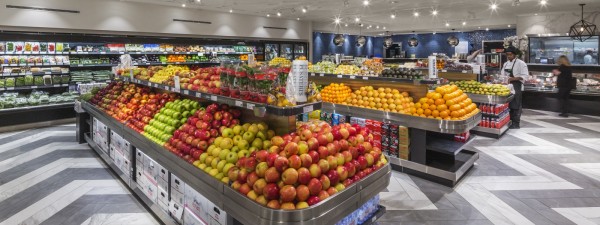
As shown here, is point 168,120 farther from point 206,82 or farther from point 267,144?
point 267,144

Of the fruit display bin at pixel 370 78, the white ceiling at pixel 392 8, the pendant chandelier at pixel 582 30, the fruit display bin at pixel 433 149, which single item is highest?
the white ceiling at pixel 392 8

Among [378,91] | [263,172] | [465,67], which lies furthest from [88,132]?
[465,67]

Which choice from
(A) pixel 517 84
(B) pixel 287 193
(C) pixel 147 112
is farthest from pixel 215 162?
(A) pixel 517 84

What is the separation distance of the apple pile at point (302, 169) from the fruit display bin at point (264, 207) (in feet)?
0.13

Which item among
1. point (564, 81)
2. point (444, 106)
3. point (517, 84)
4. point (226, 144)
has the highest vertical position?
point (564, 81)

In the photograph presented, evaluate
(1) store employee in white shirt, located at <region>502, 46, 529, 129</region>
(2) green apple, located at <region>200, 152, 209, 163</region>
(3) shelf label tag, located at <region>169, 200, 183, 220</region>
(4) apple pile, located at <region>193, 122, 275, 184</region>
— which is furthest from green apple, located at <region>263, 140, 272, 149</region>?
(1) store employee in white shirt, located at <region>502, 46, 529, 129</region>

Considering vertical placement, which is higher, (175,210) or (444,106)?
(444,106)

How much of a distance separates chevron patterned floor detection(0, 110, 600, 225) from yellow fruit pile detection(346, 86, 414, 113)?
3.04 ft

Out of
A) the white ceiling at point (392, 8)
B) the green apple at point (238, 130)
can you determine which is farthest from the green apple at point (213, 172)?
the white ceiling at point (392, 8)

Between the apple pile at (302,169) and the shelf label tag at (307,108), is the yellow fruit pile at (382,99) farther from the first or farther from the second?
the shelf label tag at (307,108)

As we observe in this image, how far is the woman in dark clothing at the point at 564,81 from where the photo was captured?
344 inches

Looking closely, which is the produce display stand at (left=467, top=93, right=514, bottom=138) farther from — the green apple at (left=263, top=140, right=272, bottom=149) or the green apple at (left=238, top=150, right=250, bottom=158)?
the green apple at (left=238, top=150, right=250, bottom=158)

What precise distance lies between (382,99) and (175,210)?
3160 millimetres

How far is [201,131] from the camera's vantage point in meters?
2.83
